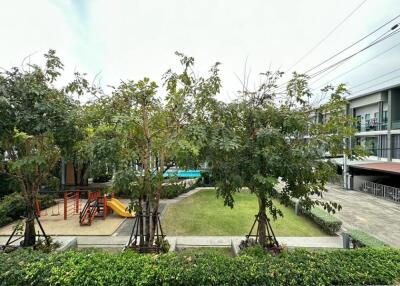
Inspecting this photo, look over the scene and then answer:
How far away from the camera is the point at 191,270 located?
457 cm

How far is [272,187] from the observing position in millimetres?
5625

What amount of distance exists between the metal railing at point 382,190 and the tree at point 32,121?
65.6 feet

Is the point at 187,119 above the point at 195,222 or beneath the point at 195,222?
above

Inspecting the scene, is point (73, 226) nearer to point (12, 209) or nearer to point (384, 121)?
point (12, 209)

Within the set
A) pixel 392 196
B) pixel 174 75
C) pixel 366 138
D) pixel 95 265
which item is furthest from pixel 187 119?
pixel 366 138

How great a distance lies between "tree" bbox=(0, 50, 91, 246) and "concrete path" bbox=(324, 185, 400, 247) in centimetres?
1102

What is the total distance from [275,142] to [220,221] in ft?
22.7

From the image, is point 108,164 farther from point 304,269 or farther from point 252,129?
point 304,269

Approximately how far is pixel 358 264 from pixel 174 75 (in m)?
5.26

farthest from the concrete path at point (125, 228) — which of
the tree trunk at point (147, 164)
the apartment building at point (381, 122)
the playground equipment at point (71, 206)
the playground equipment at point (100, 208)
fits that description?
the apartment building at point (381, 122)

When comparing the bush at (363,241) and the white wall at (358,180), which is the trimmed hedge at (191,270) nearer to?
the bush at (363,241)

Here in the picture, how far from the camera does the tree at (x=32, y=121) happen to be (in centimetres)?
592

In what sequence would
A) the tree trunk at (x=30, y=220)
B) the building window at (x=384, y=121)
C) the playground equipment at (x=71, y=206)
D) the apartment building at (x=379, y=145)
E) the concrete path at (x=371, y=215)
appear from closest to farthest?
the tree trunk at (x=30, y=220) < the concrete path at (x=371, y=215) < the playground equipment at (x=71, y=206) < the apartment building at (x=379, y=145) < the building window at (x=384, y=121)

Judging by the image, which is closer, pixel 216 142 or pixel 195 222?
pixel 216 142
